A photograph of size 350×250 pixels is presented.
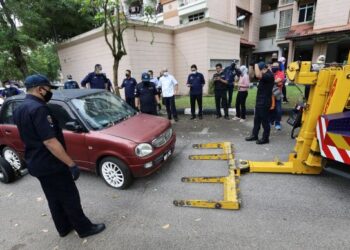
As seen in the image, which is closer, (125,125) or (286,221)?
(286,221)

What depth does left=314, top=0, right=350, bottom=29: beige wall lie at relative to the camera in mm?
15312

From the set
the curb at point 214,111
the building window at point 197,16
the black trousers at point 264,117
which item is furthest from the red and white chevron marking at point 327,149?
the building window at point 197,16

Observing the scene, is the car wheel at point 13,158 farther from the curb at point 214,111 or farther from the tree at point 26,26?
the tree at point 26,26

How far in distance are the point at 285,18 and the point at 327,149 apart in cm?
2136

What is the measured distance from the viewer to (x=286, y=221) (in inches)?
108

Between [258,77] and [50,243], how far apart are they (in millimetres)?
4674

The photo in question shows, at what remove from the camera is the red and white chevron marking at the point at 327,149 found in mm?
2854

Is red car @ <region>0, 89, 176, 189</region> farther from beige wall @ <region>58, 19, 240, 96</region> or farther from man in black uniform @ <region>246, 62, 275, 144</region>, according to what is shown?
beige wall @ <region>58, 19, 240, 96</region>

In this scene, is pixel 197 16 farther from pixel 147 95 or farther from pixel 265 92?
pixel 265 92

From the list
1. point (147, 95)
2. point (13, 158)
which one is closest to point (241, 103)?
point (147, 95)

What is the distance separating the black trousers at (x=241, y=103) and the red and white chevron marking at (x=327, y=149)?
12.0 ft

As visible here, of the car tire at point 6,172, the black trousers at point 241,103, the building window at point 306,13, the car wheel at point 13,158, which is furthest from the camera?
the building window at point 306,13

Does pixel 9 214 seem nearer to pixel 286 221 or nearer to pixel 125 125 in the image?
pixel 125 125

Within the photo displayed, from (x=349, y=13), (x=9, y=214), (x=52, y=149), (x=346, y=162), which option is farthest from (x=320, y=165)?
(x=349, y=13)
